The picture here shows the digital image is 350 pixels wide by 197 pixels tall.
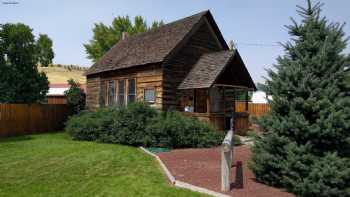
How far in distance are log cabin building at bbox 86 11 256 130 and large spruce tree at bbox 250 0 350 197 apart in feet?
23.6

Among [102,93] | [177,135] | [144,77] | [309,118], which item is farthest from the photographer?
[102,93]

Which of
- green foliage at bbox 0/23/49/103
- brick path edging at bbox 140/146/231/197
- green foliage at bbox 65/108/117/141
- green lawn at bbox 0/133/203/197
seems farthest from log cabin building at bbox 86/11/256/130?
brick path edging at bbox 140/146/231/197

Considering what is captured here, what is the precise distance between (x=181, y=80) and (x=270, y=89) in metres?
9.97

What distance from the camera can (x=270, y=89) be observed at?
23.8 feet

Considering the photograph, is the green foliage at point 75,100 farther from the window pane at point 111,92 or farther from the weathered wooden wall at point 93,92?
the window pane at point 111,92

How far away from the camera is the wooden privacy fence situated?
58.4ft

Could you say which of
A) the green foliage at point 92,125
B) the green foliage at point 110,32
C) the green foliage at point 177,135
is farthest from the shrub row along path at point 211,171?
the green foliage at point 110,32

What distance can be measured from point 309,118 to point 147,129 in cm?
793

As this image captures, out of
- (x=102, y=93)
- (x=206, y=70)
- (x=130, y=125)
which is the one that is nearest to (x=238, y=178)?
(x=130, y=125)

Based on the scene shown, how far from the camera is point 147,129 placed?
13305 mm

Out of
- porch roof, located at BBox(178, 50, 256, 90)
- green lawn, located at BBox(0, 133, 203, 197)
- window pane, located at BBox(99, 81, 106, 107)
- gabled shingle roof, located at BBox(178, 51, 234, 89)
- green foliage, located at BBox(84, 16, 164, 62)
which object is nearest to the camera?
green lawn, located at BBox(0, 133, 203, 197)

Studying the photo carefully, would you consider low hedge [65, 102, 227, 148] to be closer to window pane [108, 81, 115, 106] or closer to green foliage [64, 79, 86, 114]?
window pane [108, 81, 115, 106]

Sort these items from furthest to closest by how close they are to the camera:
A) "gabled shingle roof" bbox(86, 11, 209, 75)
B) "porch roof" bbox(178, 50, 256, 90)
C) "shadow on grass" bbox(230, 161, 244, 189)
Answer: "gabled shingle roof" bbox(86, 11, 209, 75)
"porch roof" bbox(178, 50, 256, 90)
"shadow on grass" bbox(230, 161, 244, 189)

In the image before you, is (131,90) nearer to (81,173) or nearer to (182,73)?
(182,73)
